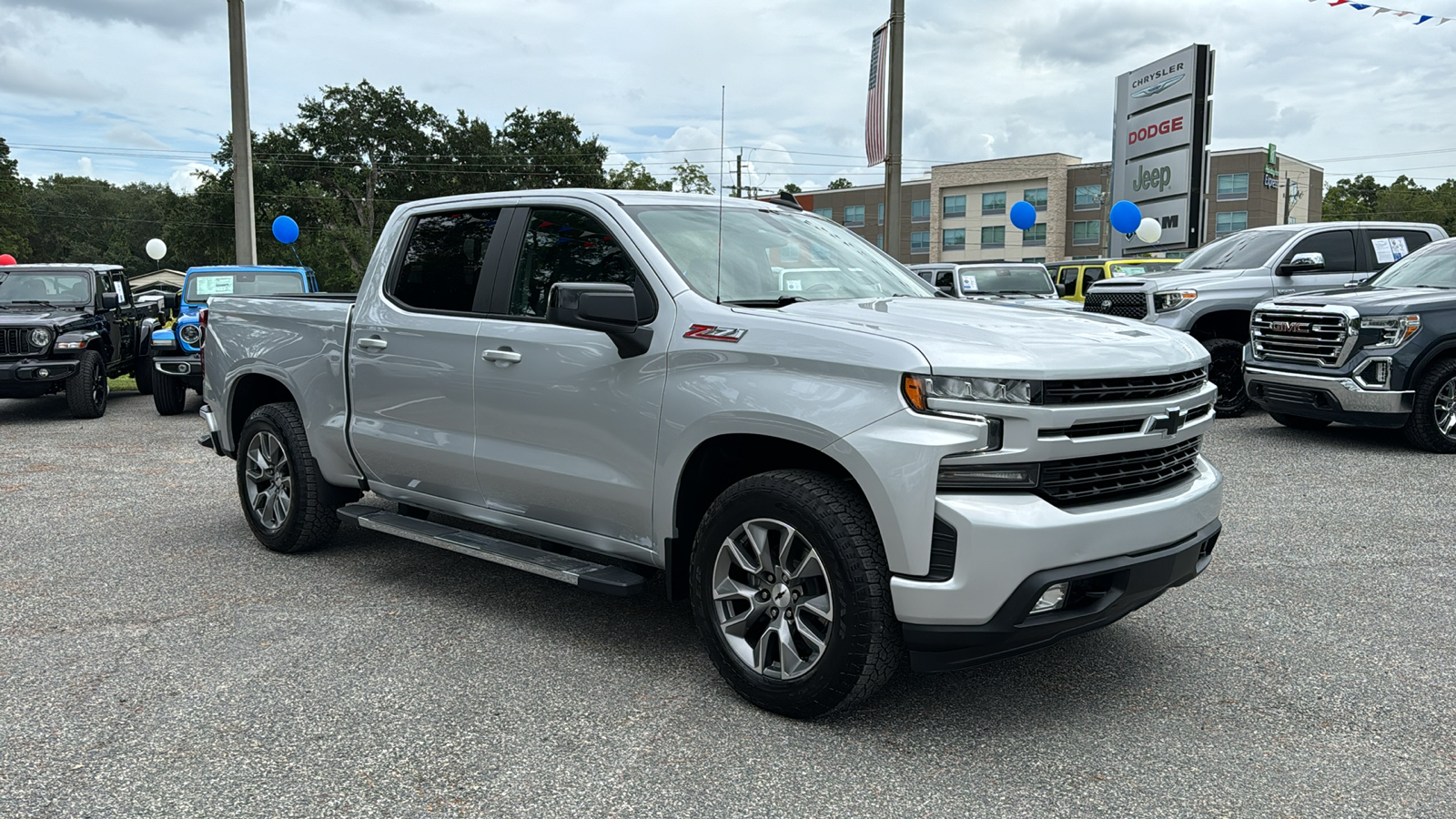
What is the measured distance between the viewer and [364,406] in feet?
17.4

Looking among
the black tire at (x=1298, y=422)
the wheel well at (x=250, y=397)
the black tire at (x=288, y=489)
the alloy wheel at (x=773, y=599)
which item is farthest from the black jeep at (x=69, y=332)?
the black tire at (x=1298, y=422)

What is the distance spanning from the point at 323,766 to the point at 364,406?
232 centimetres

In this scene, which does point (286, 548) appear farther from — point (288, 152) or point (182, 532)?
point (288, 152)

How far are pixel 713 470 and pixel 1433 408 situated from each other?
25.4 ft

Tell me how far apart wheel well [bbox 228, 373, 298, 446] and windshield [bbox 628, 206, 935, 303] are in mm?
2912

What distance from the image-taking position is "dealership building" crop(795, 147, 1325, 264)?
226ft

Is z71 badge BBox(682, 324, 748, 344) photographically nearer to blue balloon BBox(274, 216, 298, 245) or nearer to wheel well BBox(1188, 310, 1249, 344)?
wheel well BBox(1188, 310, 1249, 344)

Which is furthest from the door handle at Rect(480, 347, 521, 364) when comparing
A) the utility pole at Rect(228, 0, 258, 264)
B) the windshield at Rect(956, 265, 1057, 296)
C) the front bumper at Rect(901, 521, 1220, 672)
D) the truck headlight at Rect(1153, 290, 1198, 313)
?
the utility pole at Rect(228, 0, 258, 264)

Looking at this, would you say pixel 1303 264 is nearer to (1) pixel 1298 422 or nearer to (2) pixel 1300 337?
(1) pixel 1298 422

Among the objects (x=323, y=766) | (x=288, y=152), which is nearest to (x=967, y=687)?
(x=323, y=766)

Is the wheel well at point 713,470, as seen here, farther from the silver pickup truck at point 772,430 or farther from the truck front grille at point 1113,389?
the truck front grille at point 1113,389

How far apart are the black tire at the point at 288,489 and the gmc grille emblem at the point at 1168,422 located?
13.7ft

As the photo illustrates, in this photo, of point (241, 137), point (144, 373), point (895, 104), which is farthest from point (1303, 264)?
point (241, 137)

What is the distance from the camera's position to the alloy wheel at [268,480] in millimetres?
5938
